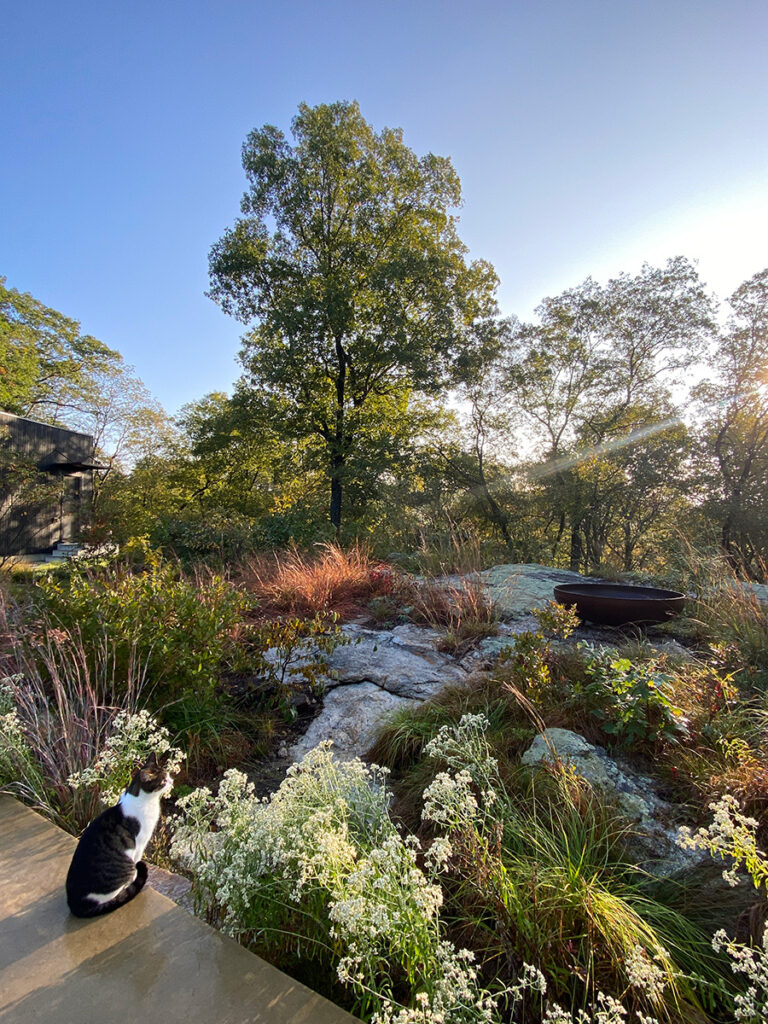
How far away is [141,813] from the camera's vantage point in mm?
1251

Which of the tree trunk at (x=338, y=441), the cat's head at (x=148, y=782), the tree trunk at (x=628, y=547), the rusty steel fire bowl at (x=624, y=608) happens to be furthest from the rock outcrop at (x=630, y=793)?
the tree trunk at (x=628, y=547)

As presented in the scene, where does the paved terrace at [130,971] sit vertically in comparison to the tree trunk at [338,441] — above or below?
below

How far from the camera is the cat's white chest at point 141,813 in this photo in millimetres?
1230

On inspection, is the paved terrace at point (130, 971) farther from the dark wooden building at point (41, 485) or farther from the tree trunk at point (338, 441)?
the dark wooden building at point (41, 485)

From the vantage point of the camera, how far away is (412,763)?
1.98m

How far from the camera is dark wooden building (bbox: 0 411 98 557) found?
11.2m

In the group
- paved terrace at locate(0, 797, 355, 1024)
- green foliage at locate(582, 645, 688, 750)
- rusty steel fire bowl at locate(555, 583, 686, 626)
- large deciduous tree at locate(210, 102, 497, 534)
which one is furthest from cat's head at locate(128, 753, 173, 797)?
large deciduous tree at locate(210, 102, 497, 534)

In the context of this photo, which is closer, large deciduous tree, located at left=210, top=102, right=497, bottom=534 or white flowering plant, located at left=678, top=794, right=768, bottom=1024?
white flowering plant, located at left=678, top=794, right=768, bottom=1024

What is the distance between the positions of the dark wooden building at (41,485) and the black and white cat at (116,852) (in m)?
12.2

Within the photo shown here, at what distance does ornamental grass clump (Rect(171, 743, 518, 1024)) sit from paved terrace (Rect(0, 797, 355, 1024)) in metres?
0.08

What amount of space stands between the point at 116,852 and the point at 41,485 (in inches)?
551

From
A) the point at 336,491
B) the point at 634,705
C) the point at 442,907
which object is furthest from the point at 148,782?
the point at 336,491

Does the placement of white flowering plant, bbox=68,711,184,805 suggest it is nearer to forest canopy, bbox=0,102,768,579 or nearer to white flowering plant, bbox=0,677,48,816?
white flowering plant, bbox=0,677,48,816

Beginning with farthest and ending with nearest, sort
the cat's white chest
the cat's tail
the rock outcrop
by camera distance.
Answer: the rock outcrop → the cat's white chest → the cat's tail
